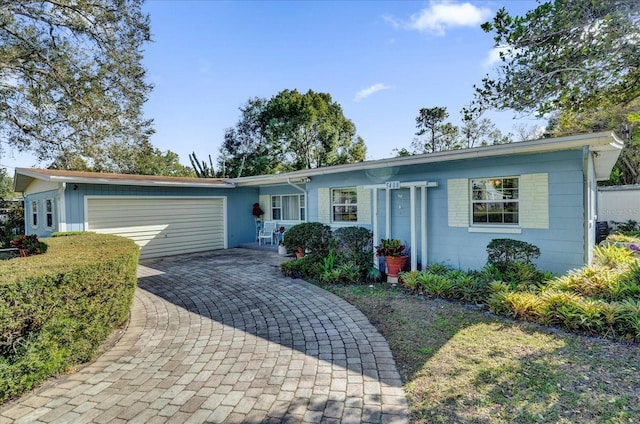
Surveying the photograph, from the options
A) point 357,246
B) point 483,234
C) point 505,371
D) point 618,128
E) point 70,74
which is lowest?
point 505,371

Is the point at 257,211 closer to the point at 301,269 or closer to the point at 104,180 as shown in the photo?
A: the point at 104,180

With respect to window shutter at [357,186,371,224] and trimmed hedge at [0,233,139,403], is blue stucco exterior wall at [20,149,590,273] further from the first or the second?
trimmed hedge at [0,233,139,403]

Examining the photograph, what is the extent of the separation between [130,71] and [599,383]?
12.1m

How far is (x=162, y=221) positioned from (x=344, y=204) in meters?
6.34

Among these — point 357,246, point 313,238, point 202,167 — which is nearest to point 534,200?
point 357,246

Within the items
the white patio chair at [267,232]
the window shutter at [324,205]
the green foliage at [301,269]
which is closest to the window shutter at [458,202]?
the green foliage at [301,269]

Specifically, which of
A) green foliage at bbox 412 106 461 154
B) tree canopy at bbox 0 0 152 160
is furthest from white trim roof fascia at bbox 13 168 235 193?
Answer: green foliage at bbox 412 106 461 154

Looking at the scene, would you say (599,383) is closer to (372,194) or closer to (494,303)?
(494,303)

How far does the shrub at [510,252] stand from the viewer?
6.14 meters

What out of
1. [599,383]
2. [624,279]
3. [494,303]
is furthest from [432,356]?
[624,279]

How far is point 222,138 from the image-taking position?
87.1ft

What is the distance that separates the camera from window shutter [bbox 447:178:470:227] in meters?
7.29

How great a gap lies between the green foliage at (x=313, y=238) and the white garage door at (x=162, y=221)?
5.04m

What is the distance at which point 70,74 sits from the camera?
29.8 ft
